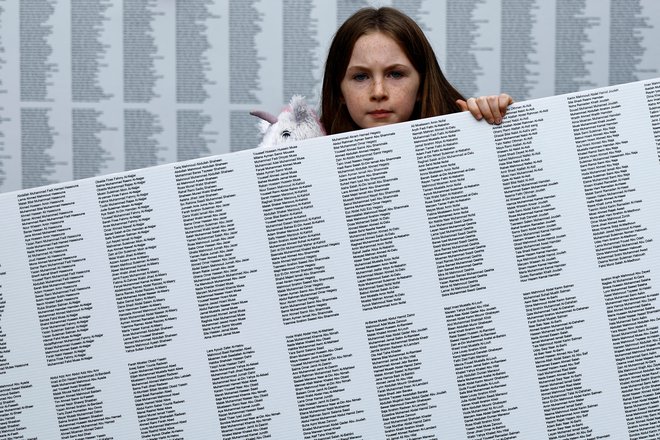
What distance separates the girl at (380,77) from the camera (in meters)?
1.66

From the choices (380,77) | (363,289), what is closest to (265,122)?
(380,77)

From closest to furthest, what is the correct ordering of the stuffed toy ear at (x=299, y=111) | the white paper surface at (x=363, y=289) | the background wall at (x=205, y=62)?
the white paper surface at (x=363, y=289), the stuffed toy ear at (x=299, y=111), the background wall at (x=205, y=62)

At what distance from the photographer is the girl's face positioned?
165 cm

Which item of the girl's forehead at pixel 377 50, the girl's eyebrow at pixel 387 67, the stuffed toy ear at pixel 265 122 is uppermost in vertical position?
the girl's forehead at pixel 377 50

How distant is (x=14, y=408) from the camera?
1.46 metres

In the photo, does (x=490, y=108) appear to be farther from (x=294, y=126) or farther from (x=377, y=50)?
(x=294, y=126)

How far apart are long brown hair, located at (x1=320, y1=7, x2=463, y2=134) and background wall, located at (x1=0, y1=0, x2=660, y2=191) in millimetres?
419

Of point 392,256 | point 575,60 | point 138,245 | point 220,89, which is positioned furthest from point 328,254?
point 575,60

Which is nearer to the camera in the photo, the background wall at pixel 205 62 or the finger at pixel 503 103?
the finger at pixel 503 103

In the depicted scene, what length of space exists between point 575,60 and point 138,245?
3.98ft

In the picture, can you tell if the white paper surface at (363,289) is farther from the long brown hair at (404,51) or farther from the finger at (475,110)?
the long brown hair at (404,51)

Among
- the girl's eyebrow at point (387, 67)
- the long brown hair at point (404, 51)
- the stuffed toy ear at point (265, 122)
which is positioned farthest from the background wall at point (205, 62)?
the girl's eyebrow at point (387, 67)

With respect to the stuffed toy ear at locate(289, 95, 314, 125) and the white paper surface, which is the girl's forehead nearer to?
the stuffed toy ear at locate(289, 95, 314, 125)

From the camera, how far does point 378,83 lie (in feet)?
5.39
